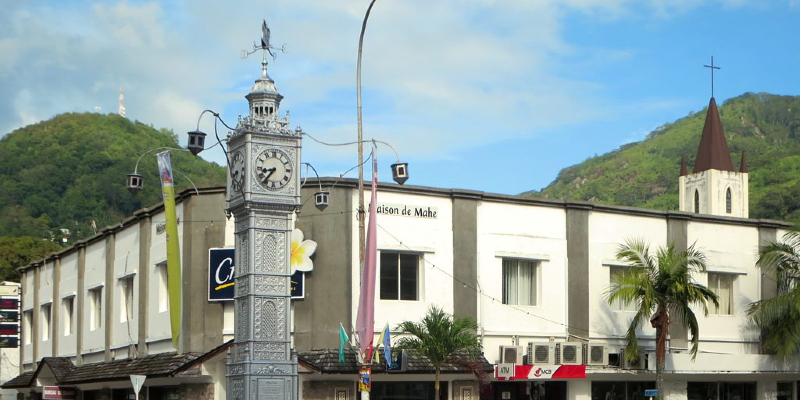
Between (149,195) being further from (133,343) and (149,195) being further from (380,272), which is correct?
(380,272)

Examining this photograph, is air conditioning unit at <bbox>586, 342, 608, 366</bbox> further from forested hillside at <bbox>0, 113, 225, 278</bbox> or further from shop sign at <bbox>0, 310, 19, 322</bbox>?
forested hillside at <bbox>0, 113, 225, 278</bbox>

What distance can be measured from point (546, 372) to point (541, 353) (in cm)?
63

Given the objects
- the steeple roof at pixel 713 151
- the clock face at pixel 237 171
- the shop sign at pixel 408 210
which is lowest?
the clock face at pixel 237 171

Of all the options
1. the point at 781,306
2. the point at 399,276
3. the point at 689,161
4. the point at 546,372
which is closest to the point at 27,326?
the point at 399,276

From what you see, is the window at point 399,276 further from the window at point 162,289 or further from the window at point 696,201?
the window at point 696,201

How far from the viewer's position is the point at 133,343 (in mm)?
38094

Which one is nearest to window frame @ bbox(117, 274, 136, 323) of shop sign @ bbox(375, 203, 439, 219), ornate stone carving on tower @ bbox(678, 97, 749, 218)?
shop sign @ bbox(375, 203, 439, 219)

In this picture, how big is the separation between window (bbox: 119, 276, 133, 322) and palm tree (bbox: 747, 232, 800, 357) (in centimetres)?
2198

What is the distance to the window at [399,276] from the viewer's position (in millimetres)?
34438

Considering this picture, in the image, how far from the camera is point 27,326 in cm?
5547

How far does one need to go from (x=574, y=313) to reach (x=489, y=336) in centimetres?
339

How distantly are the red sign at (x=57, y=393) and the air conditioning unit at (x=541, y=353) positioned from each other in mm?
17681

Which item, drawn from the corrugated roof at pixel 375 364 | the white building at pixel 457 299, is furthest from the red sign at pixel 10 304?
the corrugated roof at pixel 375 364

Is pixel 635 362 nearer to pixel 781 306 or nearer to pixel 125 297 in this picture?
pixel 781 306
